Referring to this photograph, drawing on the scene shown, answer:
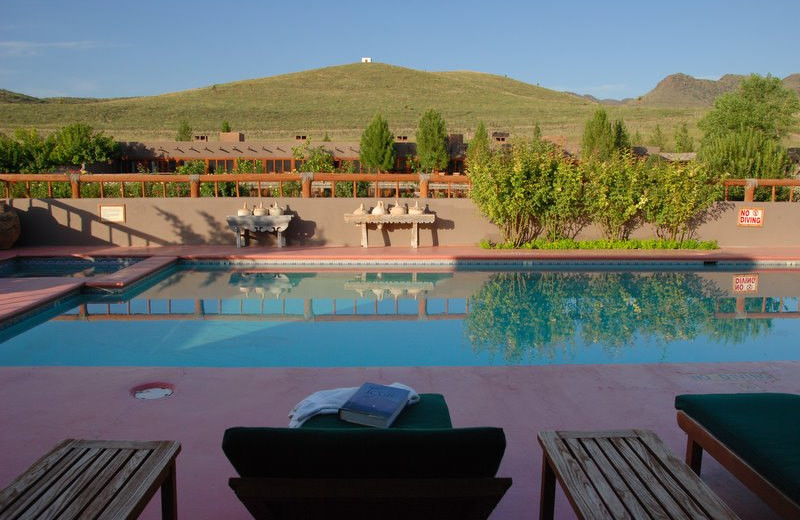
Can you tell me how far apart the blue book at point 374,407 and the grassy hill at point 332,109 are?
104ft

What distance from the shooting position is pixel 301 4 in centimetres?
4053

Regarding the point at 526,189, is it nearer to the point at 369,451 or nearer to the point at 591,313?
the point at 591,313

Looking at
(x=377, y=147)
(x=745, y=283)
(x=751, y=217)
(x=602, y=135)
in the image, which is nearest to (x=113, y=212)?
(x=745, y=283)

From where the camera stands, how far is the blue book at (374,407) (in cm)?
247

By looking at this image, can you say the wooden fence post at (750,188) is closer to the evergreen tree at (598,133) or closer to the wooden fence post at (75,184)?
the wooden fence post at (75,184)

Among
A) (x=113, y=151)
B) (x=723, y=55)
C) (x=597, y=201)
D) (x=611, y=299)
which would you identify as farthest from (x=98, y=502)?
(x=723, y=55)

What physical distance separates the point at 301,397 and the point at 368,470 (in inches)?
84.7

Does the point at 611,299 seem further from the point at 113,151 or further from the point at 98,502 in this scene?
the point at 113,151

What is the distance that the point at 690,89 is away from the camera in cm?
10600

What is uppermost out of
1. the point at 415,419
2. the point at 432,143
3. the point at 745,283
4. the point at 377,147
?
the point at 432,143

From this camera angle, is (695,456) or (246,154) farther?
(246,154)

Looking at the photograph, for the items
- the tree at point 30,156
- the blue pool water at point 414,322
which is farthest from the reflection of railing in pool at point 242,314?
the tree at point 30,156

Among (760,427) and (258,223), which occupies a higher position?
(258,223)

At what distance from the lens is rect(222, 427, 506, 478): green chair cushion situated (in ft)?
5.68
